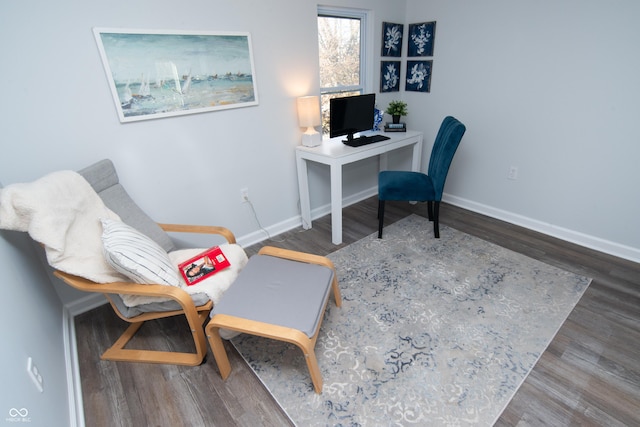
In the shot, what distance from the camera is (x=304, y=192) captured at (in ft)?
9.18

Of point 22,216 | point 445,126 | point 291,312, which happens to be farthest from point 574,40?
point 22,216

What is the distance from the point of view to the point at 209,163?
2.29 meters

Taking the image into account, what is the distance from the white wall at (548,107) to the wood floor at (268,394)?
63 centimetres

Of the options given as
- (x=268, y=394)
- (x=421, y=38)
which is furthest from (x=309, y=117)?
(x=268, y=394)

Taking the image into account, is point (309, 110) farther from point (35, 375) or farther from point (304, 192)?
point (35, 375)

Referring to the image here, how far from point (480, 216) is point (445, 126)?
1.02 metres

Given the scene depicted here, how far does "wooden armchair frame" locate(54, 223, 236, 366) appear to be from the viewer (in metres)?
1.46

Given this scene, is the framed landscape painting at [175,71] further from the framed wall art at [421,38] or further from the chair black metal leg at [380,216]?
the framed wall art at [421,38]

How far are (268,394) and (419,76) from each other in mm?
3094

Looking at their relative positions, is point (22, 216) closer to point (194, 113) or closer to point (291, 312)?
point (194, 113)

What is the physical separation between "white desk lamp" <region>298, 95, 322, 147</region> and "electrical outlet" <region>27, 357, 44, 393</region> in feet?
7.02

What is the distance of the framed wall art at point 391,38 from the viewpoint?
2969 millimetres

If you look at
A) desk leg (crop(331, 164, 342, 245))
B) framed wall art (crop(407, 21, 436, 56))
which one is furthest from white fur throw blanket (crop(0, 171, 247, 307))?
framed wall art (crop(407, 21, 436, 56))

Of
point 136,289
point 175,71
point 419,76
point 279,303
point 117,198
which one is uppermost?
point 175,71
